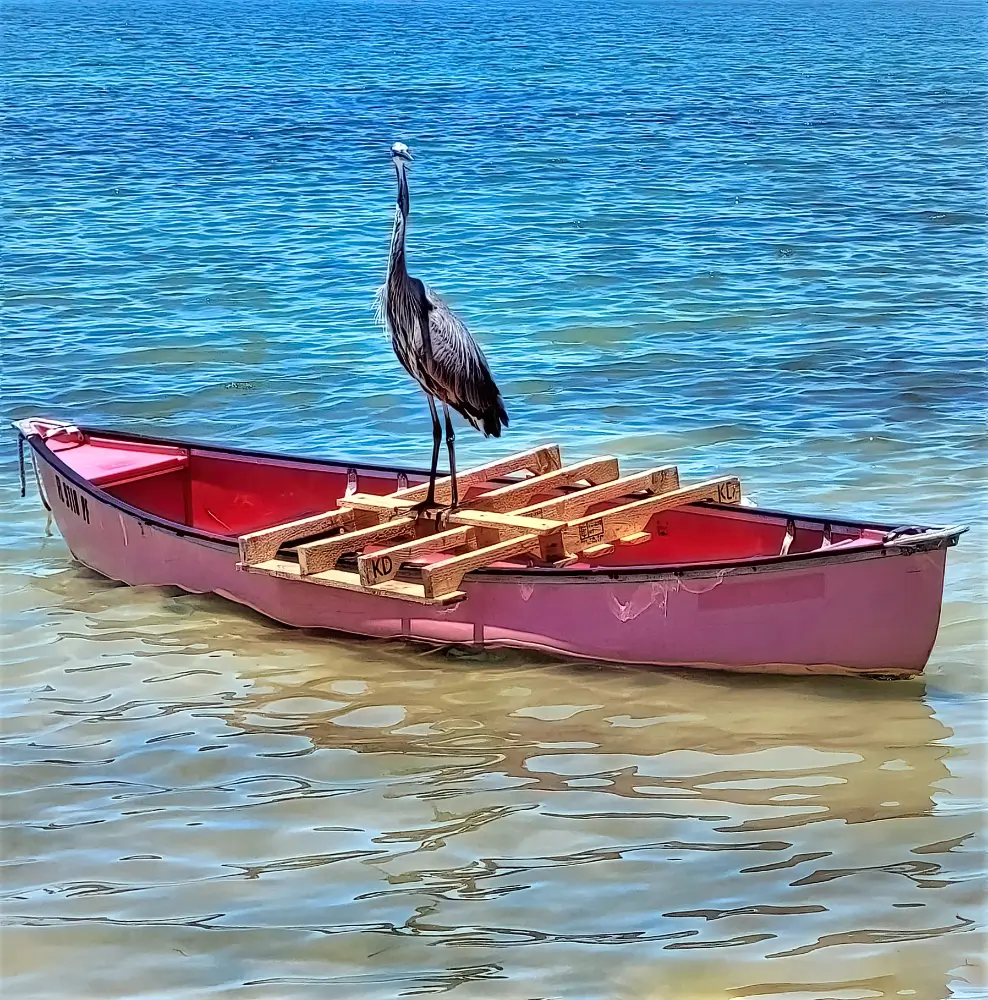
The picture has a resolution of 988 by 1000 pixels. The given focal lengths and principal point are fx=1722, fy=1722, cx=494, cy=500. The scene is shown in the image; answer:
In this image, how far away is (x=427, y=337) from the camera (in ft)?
28.5

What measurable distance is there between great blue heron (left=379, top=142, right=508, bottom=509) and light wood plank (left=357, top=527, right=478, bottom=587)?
0.33 m

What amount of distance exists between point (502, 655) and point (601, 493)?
105cm

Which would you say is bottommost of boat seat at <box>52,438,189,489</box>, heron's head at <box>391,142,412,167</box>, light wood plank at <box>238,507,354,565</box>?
light wood plank at <box>238,507,354,565</box>

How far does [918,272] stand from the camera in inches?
800

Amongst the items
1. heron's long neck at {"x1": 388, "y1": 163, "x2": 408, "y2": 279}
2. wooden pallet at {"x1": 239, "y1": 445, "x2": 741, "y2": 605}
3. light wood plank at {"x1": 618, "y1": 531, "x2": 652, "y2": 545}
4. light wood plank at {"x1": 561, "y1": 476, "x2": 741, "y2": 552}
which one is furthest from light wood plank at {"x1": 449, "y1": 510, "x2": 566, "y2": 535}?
heron's long neck at {"x1": 388, "y1": 163, "x2": 408, "y2": 279}

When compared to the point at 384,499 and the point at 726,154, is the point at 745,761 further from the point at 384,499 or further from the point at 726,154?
the point at 726,154

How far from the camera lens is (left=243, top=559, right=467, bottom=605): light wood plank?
8.32m

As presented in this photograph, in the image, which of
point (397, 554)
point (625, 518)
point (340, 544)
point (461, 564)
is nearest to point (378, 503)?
point (340, 544)

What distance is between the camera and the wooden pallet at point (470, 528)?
846 cm

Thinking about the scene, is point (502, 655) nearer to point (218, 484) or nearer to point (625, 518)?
point (625, 518)

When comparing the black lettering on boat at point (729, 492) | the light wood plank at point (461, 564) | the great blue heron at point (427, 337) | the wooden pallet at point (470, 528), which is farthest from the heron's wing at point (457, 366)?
the black lettering on boat at point (729, 492)

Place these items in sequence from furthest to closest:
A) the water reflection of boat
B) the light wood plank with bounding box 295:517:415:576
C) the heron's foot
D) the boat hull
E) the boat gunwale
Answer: the heron's foot → the light wood plank with bounding box 295:517:415:576 → the boat hull → the boat gunwale → the water reflection of boat

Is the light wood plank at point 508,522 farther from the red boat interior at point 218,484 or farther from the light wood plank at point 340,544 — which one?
the red boat interior at point 218,484

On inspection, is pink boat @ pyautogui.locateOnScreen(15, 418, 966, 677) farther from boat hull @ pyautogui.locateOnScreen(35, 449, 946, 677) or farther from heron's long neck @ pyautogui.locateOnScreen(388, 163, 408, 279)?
heron's long neck @ pyautogui.locateOnScreen(388, 163, 408, 279)
